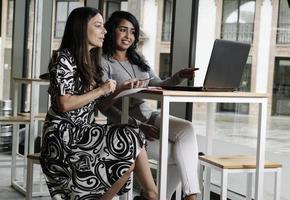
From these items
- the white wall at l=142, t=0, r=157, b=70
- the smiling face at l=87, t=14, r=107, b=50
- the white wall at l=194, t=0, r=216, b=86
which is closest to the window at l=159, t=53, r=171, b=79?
the white wall at l=142, t=0, r=157, b=70

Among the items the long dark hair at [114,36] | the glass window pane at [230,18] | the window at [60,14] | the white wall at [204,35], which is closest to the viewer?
the long dark hair at [114,36]

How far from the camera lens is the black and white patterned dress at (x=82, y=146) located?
2154 millimetres

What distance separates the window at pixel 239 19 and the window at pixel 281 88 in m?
0.28

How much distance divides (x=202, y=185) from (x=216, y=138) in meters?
0.65

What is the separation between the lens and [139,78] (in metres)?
2.69

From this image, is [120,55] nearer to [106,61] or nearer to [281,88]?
[106,61]

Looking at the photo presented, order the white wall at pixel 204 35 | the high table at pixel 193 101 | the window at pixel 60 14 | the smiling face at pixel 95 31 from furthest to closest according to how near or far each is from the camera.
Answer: the window at pixel 60 14 → the white wall at pixel 204 35 → the smiling face at pixel 95 31 → the high table at pixel 193 101

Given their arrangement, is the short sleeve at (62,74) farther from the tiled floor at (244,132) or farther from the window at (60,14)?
the window at (60,14)

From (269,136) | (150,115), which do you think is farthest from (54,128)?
(269,136)

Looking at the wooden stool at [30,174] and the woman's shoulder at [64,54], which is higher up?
the woman's shoulder at [64,54]

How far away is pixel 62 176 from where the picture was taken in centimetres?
221

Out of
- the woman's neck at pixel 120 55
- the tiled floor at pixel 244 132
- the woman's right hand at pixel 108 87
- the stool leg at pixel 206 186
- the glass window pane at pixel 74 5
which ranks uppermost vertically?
the glass window pane at pixel 74 5

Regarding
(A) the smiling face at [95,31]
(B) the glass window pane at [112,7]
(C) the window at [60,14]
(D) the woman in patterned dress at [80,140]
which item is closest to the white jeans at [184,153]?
(D) the woman in patterned dress at [80,140]

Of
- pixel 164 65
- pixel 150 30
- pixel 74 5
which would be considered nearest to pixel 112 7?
pixel 150 30
